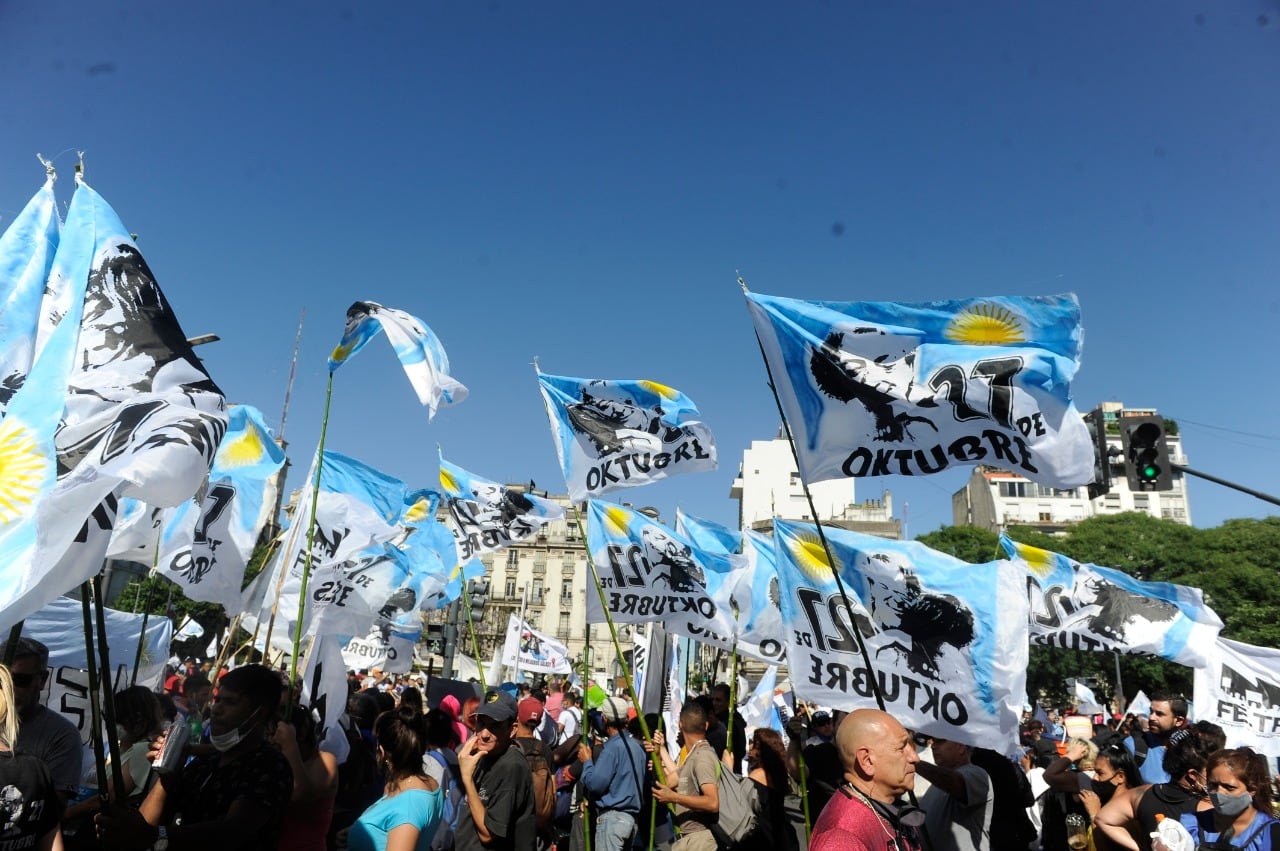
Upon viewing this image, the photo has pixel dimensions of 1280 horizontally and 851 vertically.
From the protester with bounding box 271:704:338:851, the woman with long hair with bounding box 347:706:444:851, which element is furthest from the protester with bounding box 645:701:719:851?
the protester with bounding box 271:704:338:851

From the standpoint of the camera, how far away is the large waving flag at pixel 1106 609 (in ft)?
40.4

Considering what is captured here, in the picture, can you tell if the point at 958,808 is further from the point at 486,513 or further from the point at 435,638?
the point at 435,638

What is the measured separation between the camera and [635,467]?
1025 cm

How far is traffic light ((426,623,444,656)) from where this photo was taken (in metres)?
16.6

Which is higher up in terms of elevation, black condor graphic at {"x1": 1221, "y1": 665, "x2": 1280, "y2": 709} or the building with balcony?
the building with balcony

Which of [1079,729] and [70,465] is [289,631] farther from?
[1079,729]

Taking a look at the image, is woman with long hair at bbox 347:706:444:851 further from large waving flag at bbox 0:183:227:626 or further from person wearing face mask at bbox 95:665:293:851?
large waving flag at bbox 0:183:227:626

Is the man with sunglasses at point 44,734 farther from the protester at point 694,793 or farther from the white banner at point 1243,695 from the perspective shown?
the white banner at point 1243,695

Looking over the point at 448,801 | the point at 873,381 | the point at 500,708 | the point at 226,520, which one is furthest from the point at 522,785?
the point at 226,520

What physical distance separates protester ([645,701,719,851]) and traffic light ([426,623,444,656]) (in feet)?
32.9

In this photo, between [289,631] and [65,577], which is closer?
[65,577]

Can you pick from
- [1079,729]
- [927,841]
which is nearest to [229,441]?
[927,841]

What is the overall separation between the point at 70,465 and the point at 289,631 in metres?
8.76

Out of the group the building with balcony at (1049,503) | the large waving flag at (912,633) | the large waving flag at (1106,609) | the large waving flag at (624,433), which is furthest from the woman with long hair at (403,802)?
the building with balcony at (1049,503)
